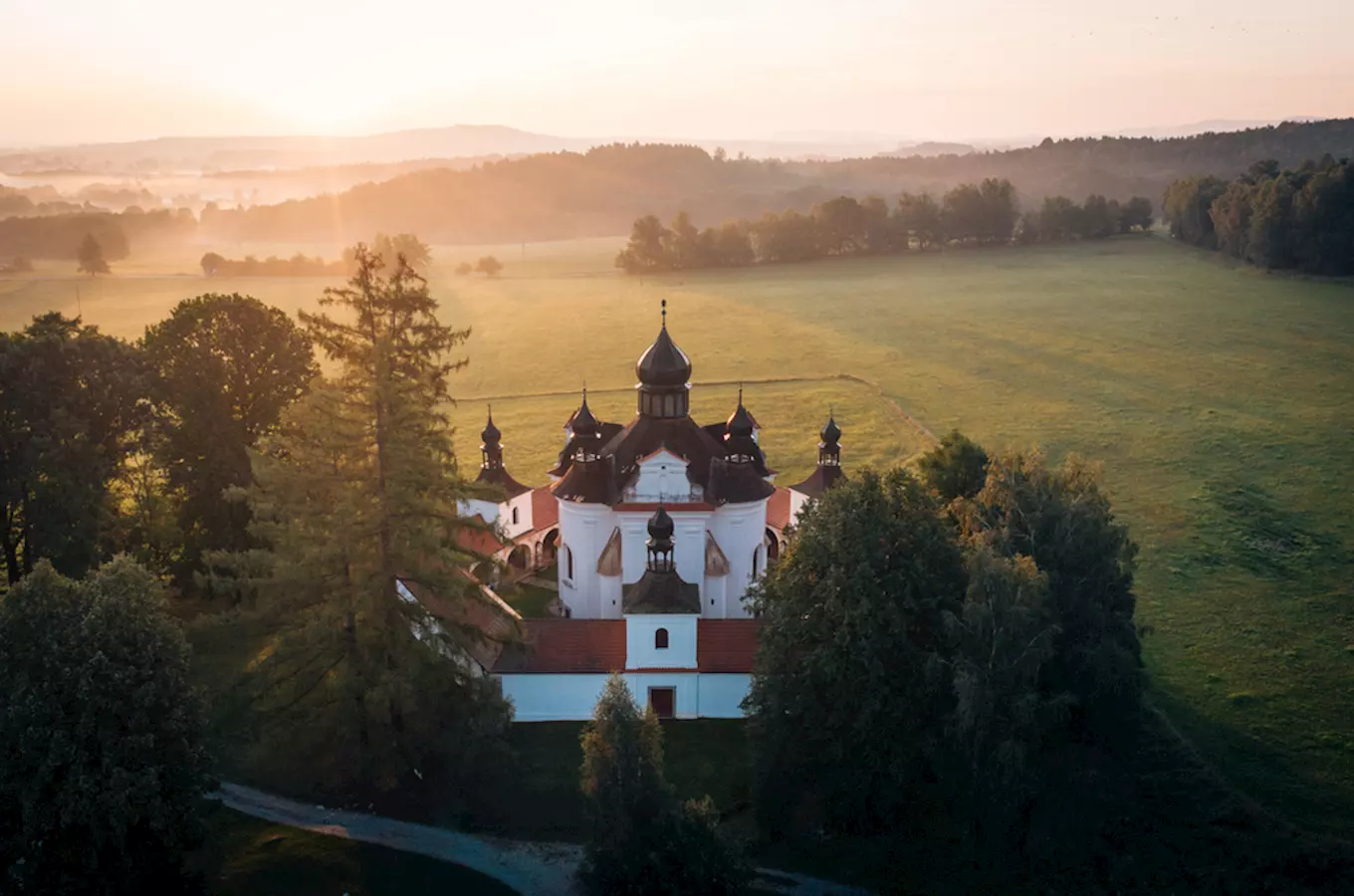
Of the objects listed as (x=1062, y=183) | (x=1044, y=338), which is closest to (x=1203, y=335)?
(x=1044, y=338)

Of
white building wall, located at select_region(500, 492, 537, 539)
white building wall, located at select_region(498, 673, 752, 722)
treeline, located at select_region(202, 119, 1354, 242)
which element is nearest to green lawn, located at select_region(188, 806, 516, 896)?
white building wall, located at select_region(498, 673, 752, 722)

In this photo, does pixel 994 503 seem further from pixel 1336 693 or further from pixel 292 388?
pixel 292 388

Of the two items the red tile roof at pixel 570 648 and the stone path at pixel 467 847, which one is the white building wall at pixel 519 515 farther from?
the stone path at pixel 467 847

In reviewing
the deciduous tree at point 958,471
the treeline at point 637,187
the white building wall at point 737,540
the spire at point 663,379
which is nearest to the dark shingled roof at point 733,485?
the white building wall at point 737,540

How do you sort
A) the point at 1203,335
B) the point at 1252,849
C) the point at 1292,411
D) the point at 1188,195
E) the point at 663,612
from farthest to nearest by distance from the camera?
1. the point at 1188,195
2. the point at 1203,335
3. the point at 1292,411
4. the point at 663,612
5. the point at 1252,849

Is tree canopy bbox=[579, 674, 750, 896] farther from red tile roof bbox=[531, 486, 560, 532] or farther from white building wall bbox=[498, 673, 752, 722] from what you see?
red tile roof bbox=[531, 486, 560, 532]
